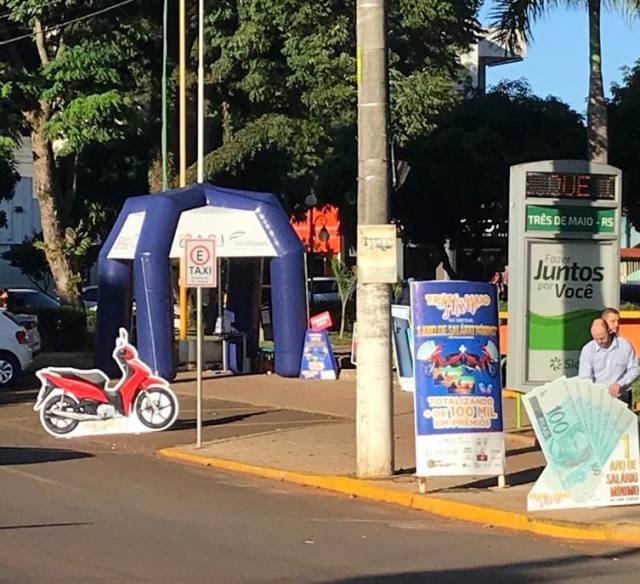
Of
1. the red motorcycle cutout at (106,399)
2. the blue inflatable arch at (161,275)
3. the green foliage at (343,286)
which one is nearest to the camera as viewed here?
the red motorcycle cutout at (106,399)

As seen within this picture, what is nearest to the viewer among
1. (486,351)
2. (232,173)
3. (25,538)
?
(25,538)

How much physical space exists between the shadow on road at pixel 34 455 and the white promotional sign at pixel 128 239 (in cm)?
798

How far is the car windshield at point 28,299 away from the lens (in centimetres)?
3356

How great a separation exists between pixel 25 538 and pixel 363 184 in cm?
490

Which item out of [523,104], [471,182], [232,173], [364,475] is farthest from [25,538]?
[523,104]

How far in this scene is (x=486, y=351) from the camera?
483 inches

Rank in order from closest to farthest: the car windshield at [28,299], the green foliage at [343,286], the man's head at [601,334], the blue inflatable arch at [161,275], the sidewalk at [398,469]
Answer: the sidewalk at [398,469] < the man's head at [601,334] < the blue inflatable arch at [161,275] < the car windshield at [28,299] < the green foliage at [343,286]

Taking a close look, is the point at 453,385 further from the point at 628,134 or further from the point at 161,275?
the point at 628,134

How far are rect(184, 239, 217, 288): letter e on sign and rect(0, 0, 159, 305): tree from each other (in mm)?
13476

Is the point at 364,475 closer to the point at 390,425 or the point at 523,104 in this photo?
the point at 390,425

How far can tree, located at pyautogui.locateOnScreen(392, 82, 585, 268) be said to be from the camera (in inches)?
1604

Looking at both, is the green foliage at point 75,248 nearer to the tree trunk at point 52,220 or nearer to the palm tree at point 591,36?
the tree trunk at point 52,220

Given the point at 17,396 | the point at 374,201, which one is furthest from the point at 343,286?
the point at 374,201

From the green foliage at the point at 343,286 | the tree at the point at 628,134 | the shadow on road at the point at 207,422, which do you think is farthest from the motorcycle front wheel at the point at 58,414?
the tree at the point at 628,134
